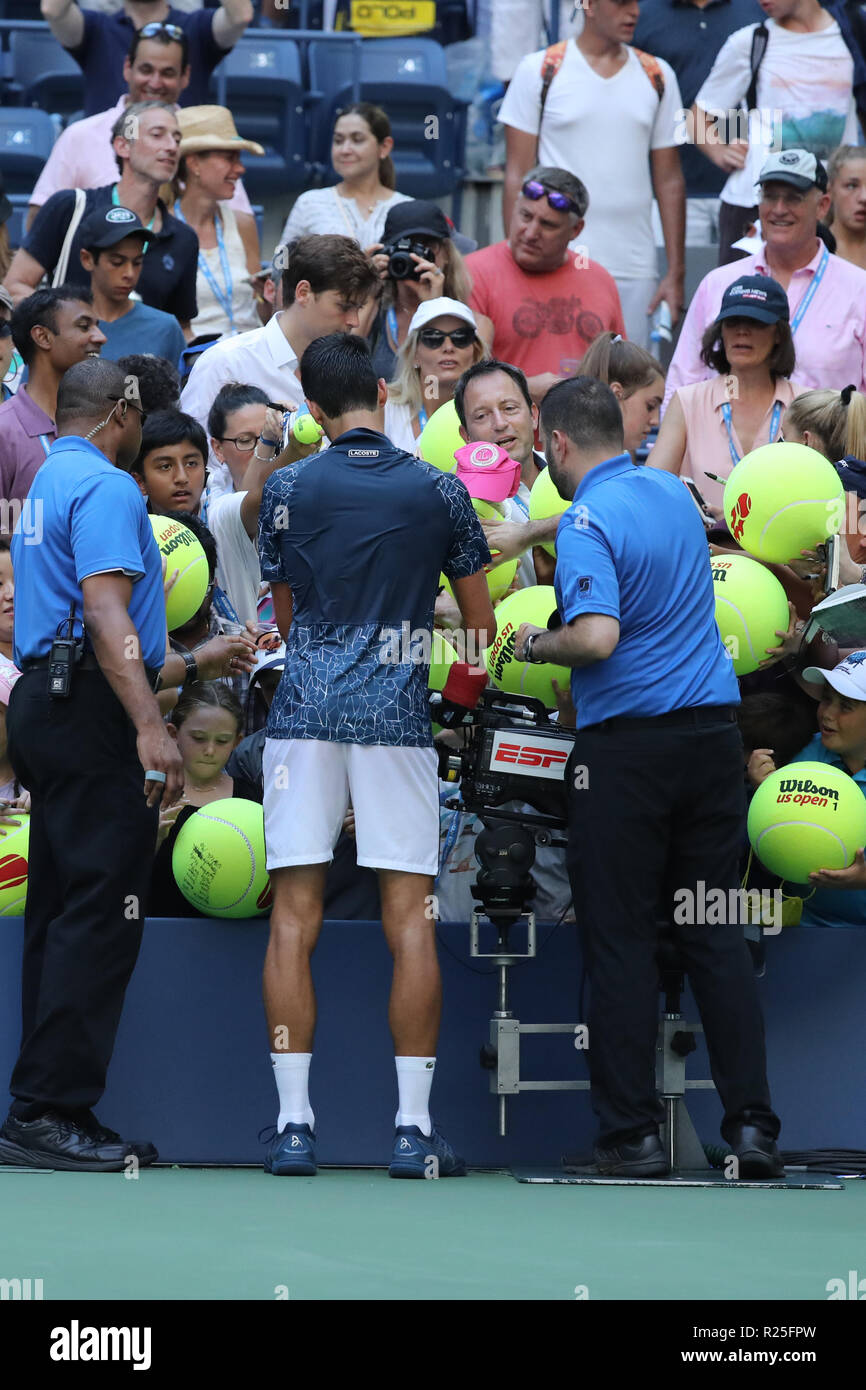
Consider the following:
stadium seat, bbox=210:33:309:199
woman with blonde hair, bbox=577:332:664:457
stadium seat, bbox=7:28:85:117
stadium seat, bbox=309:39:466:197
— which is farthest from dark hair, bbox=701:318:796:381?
stadium seat, bbox=7:28:85:117

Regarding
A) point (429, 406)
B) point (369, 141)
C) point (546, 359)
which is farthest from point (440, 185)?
point (429, 406)

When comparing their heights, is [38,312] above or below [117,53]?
below

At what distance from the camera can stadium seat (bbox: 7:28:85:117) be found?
13.6 m

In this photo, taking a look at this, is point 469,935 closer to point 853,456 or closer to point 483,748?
point 483,748

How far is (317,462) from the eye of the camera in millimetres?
5863

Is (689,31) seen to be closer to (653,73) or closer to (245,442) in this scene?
(653,73)

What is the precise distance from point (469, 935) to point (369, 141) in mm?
5232

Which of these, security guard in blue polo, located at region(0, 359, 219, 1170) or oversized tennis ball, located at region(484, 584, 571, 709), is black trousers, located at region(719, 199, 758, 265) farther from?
security guard in blue polo, located at region(0, 359, 219, 1170)

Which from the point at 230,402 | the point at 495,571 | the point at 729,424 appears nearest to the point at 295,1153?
the point at 495,571

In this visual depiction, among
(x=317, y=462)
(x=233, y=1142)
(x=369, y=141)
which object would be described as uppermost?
(x=369, y=141)

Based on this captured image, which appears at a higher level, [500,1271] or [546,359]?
[546,359]

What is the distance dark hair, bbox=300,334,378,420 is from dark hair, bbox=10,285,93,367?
1624 mm

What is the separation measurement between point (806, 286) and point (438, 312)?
6.44 ft

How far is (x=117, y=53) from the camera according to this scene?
11008 mm
